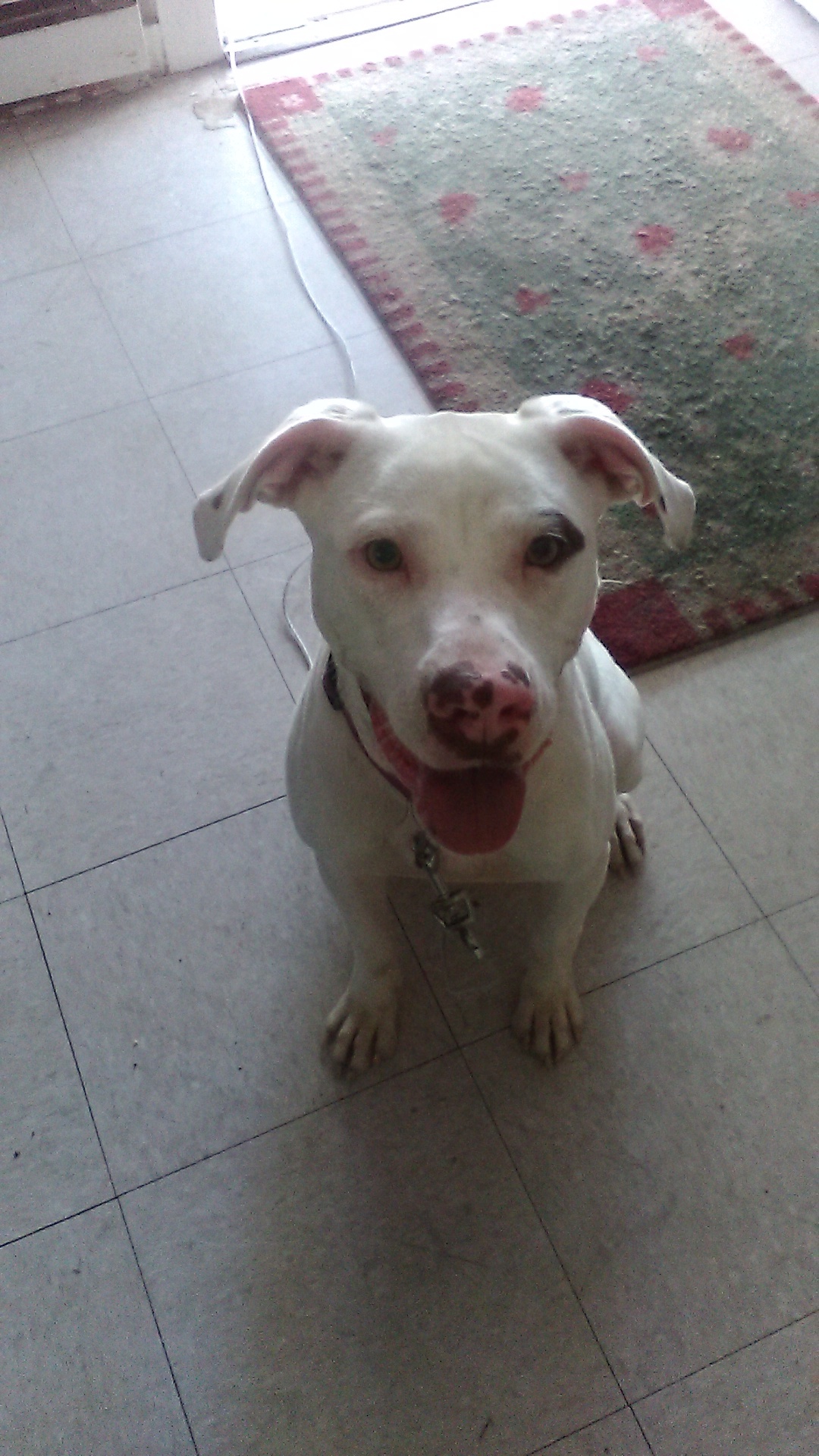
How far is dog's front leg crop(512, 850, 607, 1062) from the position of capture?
1590 mm

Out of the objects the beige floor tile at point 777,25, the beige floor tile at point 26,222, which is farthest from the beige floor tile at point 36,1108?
the beige floor tile at point 777,25

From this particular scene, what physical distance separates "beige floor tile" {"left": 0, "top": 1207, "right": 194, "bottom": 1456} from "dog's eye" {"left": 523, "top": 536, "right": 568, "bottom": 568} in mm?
1154

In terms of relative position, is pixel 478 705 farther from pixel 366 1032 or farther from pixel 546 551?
pixel 366 1032

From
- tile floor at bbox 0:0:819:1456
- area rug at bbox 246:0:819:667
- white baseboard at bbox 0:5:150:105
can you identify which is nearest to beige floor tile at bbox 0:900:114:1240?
tile floor at bbox 0:0:819:1456

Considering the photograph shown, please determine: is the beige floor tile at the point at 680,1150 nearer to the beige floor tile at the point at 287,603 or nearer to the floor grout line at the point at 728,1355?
the floor grout line at the point at 728,1355

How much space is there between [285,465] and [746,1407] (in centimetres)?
134

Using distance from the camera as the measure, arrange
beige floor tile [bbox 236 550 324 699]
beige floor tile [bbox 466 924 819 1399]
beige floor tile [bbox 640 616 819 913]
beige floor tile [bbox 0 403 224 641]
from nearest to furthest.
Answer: beige floor tile [bbox 466 924 819 1399], beige floor tile [bbox 640 616 819 913], beige floor tile [bbox 236 550 324 699], beige floor tile [bbox 0 403 224 641]

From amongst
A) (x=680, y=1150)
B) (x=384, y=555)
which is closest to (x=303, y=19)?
(x=384, y=555)

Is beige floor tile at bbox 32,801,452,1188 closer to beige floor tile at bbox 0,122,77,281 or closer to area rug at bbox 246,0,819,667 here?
area rug at bbox 246,0,819,667

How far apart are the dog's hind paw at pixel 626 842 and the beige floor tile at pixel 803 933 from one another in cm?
25

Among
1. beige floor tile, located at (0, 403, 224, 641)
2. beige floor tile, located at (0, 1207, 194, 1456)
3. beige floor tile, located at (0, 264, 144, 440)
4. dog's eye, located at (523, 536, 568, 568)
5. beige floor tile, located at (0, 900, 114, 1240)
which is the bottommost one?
beige floor tile, located at (0, 1207, 194, 1456)

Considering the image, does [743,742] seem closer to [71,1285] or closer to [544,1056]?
[544,1056]

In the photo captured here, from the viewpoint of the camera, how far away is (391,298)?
8.77 ft

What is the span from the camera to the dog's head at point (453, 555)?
1.04m
